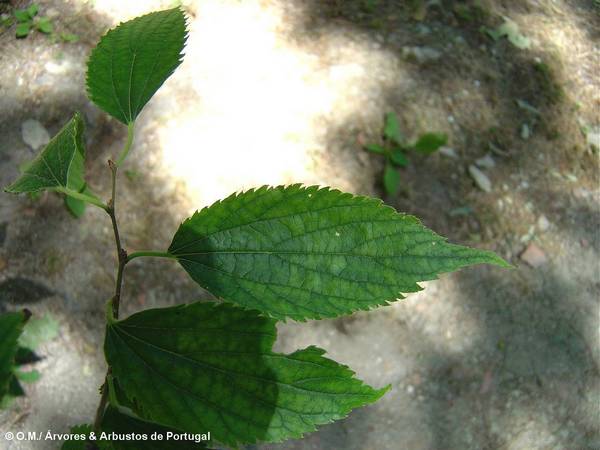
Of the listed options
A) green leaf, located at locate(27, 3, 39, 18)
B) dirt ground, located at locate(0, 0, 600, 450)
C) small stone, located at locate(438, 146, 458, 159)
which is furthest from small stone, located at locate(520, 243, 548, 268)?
green leaf, located at locate(27, 3, 39, 18)

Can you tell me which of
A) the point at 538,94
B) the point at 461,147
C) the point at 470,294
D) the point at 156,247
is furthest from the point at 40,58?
the point at 538,94

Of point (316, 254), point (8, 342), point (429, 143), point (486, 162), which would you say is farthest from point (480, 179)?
point (8, 342)

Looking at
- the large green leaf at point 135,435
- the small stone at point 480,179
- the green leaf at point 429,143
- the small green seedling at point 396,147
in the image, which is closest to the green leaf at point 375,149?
the small green seedling at point 396,147

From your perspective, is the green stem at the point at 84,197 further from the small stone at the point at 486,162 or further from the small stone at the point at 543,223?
the small stone at the point at 543,223

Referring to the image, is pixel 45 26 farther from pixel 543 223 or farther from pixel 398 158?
pixel 543 223

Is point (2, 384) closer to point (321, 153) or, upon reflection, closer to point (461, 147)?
point (321, 153)

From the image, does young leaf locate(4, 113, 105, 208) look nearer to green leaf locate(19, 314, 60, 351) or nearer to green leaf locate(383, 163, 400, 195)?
green leaf locate(19, 314, 60, 351)
